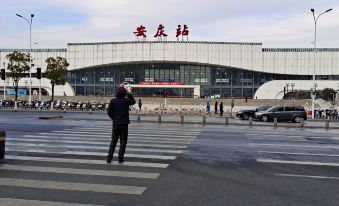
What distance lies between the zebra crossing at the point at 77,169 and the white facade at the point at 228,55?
93.5 metres

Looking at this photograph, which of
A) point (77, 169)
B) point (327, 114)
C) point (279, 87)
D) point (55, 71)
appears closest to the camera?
point (77, 169)

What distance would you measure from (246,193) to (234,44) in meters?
104

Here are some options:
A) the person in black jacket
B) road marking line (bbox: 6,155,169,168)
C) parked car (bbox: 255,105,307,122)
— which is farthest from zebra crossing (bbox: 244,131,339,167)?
parked car (bbox: 255,105,307,122)

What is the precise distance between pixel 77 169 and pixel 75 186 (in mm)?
1651

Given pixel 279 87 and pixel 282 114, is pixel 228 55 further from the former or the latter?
pixel 282 114

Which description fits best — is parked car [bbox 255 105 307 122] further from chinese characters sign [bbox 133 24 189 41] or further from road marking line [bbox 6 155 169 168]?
chinese characters sign [bbox 133 24 189 41]

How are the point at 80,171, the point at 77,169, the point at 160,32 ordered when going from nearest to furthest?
the point at 80,171
the point at 77,169
the point at 160,32

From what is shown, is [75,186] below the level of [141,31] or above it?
below

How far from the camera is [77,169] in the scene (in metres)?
8.76

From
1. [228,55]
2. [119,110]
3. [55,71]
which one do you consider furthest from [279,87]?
[119,110]

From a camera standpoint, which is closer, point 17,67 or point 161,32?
point 17,67

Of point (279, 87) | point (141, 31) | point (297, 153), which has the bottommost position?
point (297, 153)

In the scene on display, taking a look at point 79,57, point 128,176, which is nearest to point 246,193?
point 128,176

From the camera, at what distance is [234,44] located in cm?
10819
